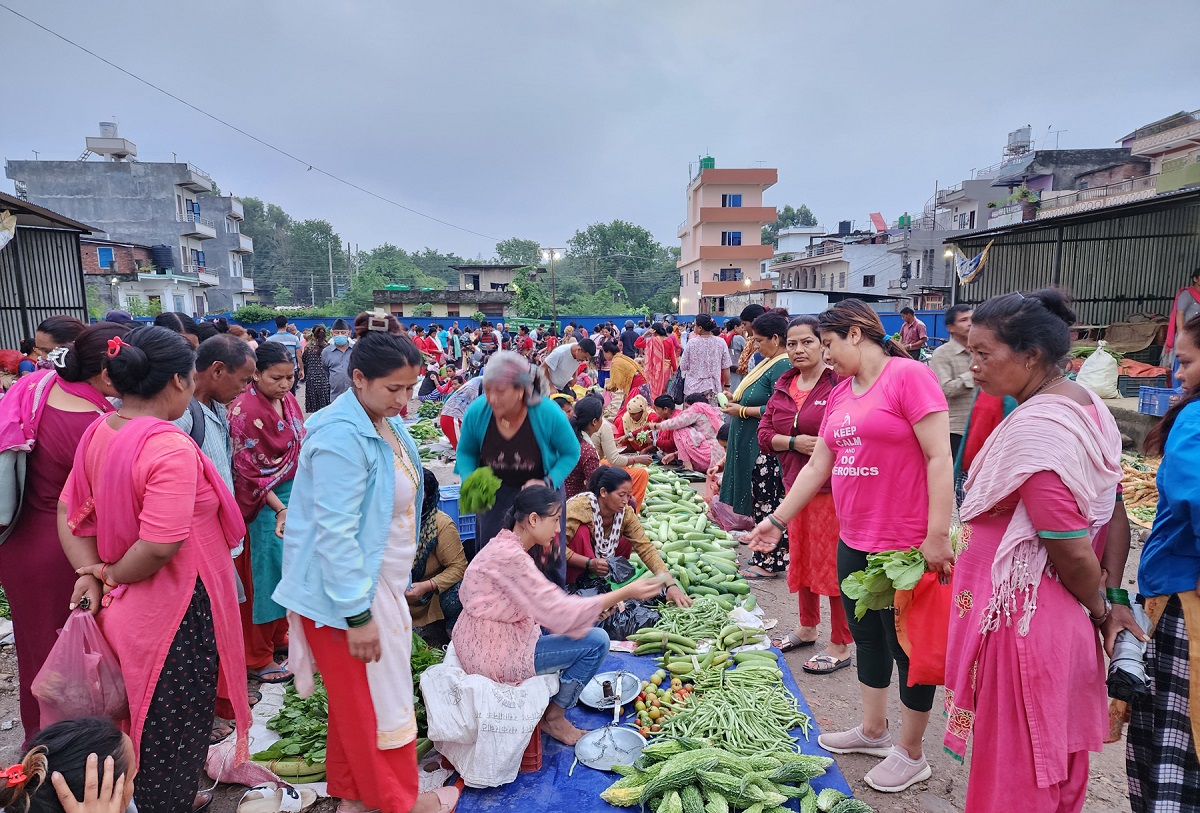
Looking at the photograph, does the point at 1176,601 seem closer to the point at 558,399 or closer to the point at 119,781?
the point at 119,781

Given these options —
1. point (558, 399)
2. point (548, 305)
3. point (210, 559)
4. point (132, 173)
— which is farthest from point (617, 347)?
point (132, 173)

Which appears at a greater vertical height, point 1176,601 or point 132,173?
point 132,173

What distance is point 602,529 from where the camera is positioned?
4.41 meters

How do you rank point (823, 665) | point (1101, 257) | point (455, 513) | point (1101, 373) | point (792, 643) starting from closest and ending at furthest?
point (823, 665), point (792, 643), point (455, 513), point (1101, 373), point (1101, 257)

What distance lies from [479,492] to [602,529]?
51.2 inches

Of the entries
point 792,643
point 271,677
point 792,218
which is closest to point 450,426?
point 271,677

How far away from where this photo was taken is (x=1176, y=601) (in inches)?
75.8

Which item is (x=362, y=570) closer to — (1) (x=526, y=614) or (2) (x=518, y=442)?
(1) (x=526, y=614)

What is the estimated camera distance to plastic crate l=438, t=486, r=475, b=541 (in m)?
4.32

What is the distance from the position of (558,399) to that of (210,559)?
361cm

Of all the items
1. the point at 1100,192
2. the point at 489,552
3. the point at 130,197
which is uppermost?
the point at 130,197

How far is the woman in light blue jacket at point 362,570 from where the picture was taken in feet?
7.38

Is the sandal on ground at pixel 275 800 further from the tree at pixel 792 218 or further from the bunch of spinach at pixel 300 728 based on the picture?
the tree at pixel 792 218

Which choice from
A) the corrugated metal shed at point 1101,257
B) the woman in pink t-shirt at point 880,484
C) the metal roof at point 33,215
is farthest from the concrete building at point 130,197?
the woman in pink t-shirt at point 880,484
